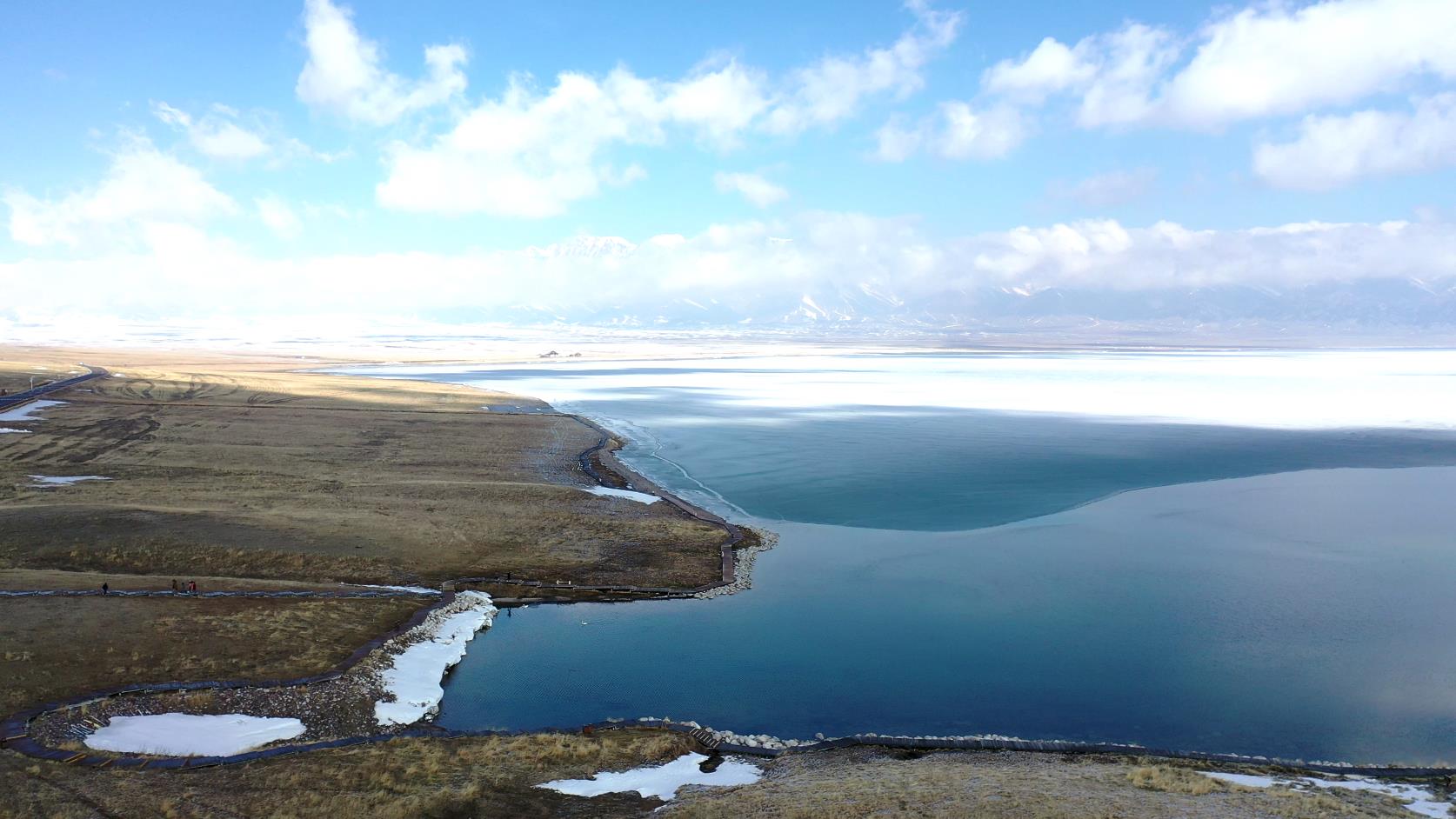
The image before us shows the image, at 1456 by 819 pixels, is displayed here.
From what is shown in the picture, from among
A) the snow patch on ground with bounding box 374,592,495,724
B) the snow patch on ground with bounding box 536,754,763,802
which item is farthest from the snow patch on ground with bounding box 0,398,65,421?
the snow patch on ground with bounding box 536,754,763,802

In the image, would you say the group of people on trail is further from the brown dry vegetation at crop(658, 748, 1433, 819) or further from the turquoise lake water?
the brown dry vegetation at crop(658, 748, 1433, 819)

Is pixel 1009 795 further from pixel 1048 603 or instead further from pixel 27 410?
pixel 27 410

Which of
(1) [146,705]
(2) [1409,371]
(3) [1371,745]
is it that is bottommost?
(1) [146,705]

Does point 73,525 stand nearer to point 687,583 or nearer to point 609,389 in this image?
point 687,583

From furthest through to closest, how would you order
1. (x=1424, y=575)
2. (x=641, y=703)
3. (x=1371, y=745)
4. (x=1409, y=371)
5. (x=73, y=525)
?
1. (x=1409, y=371)
2. (x=73, y=525)
3. (x=1424, y=575)
4. (x=641, y=703)
5. (x=1371, y=745)

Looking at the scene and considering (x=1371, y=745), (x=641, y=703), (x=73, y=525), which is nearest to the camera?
(x=1371, y=745)

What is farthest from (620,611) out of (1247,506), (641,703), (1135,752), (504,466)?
(1247,506)

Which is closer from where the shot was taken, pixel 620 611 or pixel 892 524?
pixel 620 611
